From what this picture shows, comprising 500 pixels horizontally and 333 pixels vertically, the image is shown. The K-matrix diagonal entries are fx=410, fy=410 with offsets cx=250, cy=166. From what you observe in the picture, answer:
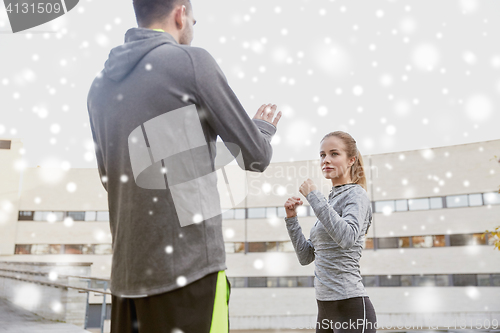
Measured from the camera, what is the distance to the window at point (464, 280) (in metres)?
26.7

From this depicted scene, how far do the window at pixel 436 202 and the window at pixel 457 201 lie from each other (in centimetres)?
44

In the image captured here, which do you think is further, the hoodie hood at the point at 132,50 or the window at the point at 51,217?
the window at the point at 51,217

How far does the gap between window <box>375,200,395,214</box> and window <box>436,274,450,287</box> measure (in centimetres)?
540

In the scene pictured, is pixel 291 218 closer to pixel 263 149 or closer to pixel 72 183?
pixel 263 149

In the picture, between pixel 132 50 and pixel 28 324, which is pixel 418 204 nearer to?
pixel 28 324

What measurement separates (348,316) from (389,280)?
29.5 meters

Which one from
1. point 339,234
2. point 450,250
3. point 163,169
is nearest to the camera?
point 163,169

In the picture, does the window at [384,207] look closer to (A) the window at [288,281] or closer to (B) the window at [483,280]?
(B) the window at [483,280]

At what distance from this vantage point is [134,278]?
92cm

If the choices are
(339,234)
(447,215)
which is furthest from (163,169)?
(447,215)

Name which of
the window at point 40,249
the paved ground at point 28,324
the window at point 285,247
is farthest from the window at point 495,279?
the window at point 40,249

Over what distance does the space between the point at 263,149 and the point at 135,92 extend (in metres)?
0.34

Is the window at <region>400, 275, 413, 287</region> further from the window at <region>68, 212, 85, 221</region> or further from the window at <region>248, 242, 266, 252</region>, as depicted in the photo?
the window at <region>68, 212, 85, 221</region>

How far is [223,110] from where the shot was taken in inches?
38.4
